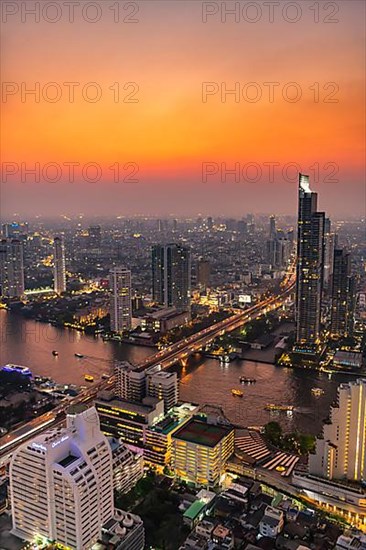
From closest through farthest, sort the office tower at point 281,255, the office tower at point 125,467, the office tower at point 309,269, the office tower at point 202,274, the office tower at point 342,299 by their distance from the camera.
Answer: the office tower at point 125,467 → the office tower at point 309,269 → the office tower at point 342,299 → the office tower at point 202,274 → the office tower at point 281,255

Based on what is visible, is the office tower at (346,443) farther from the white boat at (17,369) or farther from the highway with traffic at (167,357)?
the white boat at (17,369)

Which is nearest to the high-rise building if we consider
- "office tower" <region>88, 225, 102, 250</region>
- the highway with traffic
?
the highway with traffic

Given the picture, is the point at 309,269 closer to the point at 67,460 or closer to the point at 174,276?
the point at 174,276

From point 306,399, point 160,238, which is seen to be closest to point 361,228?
point 160,238

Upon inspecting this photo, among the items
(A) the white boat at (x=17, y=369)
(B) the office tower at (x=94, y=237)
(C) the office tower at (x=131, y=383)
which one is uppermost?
(B) the office tower at (x=94, y=237)

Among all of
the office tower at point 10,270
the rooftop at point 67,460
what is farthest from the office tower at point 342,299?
the office tower at point 10,270

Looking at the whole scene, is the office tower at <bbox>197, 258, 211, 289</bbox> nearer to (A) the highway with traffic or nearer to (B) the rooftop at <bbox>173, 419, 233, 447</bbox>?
(A) the highway with traffic

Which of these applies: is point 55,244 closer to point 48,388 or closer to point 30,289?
point 30,289
